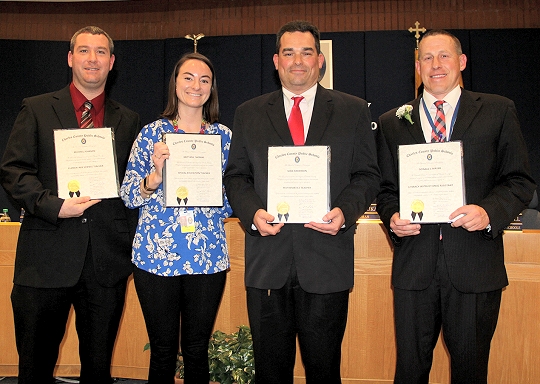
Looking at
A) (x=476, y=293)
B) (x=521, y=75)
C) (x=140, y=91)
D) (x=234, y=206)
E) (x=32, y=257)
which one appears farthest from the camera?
(x=140, y=91)

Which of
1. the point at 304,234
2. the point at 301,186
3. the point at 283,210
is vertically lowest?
the point at 304,234

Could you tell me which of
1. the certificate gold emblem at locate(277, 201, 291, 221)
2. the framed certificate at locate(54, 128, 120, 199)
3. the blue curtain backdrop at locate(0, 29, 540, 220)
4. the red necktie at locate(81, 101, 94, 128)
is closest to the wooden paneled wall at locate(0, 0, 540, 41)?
the blue curtain backdrop at locate(0, 29, 540, 220)

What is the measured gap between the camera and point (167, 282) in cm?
249

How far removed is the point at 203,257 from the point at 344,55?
16.8 feet

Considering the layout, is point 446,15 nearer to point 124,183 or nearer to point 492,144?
point 492,144

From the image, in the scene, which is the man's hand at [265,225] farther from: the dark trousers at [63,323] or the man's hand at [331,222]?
the dark trousers at [63,323]

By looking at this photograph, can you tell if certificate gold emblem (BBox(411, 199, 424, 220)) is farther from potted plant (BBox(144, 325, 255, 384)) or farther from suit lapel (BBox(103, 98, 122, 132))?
potted plant (BBox(144, 325, 255, 384))

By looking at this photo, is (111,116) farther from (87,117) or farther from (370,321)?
(370,321)

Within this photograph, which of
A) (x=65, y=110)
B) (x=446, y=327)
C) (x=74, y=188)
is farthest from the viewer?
(x=65, y=110)

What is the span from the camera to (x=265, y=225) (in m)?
2.23

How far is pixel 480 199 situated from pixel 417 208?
30 cm

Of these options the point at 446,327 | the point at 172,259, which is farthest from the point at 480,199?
the point at 172,259

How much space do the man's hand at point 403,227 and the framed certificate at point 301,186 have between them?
329 mm

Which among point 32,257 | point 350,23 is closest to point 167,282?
point 32,257
